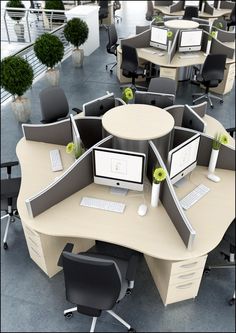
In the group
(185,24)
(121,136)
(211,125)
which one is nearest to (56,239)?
(121,136)

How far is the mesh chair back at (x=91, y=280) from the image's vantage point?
204 centimetres

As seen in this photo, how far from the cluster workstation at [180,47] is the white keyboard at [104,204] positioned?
3583 millimetres

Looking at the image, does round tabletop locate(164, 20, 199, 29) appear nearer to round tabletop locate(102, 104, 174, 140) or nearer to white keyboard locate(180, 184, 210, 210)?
round tabletop locate(102, 104, 174, 140)

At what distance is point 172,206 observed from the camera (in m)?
2.56

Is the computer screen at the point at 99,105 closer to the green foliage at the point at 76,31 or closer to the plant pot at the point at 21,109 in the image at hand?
the plant pot at the point at 21,109

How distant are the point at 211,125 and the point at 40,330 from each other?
2780 millimetres

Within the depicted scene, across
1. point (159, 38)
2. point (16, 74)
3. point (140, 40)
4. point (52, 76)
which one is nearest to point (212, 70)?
point (159, 38)

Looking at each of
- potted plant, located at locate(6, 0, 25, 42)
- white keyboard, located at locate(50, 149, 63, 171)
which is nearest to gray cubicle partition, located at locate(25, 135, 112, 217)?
white keyboard, located at locate(50, 149, 63, 171)

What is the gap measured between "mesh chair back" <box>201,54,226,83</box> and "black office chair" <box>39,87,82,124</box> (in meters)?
2.52

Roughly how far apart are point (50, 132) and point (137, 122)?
1006mm

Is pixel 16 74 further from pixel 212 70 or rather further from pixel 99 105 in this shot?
pixel 212 70

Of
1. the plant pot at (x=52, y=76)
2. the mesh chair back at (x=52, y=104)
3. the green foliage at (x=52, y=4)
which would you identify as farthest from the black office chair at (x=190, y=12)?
the mesh chair back at (x=52, y=104)

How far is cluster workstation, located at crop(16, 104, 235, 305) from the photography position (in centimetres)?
247

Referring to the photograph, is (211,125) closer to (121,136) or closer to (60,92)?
(121,136)
